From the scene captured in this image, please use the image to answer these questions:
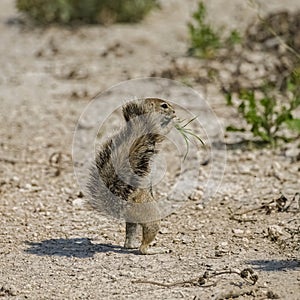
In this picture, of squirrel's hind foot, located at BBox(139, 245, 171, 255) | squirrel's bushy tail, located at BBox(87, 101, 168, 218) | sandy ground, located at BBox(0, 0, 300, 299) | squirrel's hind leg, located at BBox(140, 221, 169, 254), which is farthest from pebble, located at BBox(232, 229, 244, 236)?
squirrel's bushy tail, located at BBox(87, 101, 168, 218)

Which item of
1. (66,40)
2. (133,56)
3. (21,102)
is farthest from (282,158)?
(66,40)

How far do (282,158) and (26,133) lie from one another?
2.51m

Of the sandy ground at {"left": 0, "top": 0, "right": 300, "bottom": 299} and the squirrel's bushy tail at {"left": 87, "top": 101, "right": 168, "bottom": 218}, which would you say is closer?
the sandy ground at {"left": 0, "top": 0, "right": 300, "bottom": 299}

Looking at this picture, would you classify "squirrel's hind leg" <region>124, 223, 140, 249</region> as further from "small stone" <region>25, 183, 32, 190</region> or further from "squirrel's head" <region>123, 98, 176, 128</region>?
"small stone" <region>25, 183, 32, 190</region>

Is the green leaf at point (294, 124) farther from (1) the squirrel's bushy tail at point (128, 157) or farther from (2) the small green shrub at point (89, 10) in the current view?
(2) the small green shrub at point (89, 10)

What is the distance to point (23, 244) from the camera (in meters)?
5.23

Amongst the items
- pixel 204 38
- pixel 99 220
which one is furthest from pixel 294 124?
pixel 204 38

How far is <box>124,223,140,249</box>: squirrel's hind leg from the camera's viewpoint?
5016mm

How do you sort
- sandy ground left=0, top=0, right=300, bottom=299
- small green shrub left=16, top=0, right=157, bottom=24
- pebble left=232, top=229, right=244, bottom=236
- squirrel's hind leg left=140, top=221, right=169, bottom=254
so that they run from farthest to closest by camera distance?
small green shrub left=16, top=0, right=157, bottom=24, pebble left=232, top=229, right=244, bottom=236, squirrel's hind leg left=140, top=221, right=169, bottom=254, sandy ground left=0, top=0, right=300, bottom=299

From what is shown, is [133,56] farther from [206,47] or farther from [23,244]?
[23,244]

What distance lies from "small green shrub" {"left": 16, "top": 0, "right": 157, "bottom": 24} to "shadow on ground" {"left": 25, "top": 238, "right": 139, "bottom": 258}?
7.09m

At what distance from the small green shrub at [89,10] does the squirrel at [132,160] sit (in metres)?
7.34

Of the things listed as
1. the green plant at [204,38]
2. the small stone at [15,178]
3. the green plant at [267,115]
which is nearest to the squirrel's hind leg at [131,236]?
the small stone at [15,178]

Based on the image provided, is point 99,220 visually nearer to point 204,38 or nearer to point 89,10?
point 204,38
